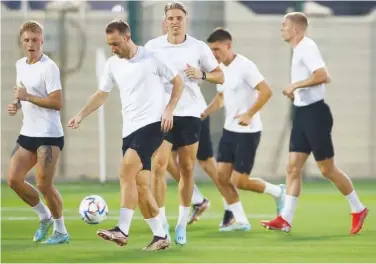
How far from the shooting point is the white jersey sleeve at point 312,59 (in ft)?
40.8

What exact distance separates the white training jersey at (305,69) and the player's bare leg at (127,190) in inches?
101

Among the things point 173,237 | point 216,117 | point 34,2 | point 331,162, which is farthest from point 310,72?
point 34,2

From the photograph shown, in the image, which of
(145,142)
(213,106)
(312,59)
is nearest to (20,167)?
(145,142)

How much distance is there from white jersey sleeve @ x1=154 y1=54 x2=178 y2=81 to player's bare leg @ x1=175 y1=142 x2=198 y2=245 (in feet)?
3.02

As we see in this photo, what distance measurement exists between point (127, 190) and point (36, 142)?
1.45 m

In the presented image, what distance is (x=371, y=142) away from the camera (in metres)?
22.9

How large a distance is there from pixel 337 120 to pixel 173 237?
35.3 ft

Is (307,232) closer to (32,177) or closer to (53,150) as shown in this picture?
(53,150)

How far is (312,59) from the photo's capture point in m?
12.5

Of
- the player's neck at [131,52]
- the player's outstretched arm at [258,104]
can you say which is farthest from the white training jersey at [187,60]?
the player's outstretched arm at [258,104]

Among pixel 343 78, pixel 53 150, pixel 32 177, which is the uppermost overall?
pixel 53 150

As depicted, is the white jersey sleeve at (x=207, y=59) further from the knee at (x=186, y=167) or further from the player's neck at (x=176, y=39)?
the knee at (x=186, y=167)

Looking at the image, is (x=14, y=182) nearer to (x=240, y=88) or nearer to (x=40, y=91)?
(x=40, y=91)

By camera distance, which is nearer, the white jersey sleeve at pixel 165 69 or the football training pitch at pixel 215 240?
the football training pitch at pixel 215 240
